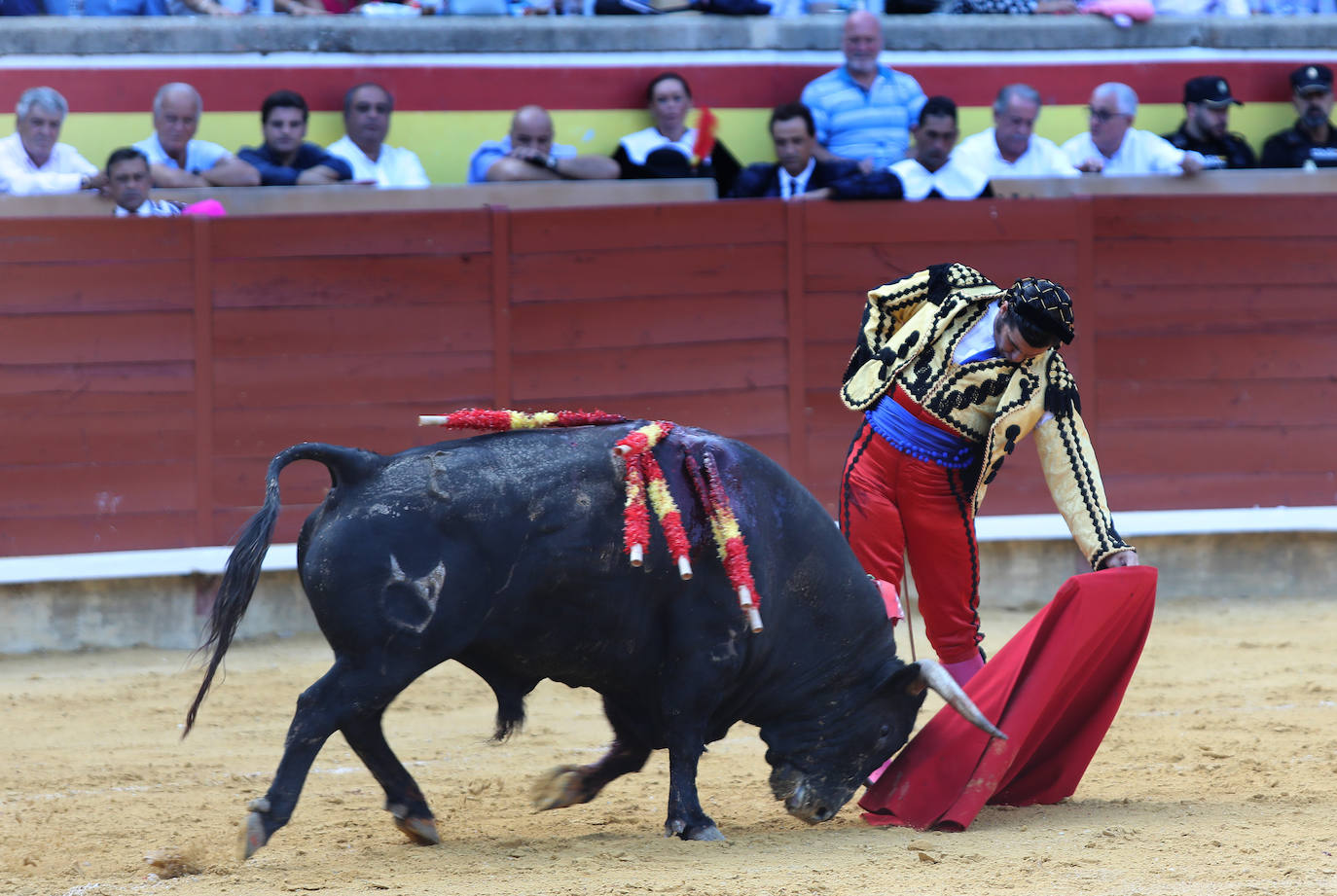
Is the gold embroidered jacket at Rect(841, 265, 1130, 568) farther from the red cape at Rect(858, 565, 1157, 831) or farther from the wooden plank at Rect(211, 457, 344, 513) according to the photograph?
the wooden plank at Rect(211, 457, 344, 513)

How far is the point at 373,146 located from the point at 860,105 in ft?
6.73

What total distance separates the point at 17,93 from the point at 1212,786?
204 inches

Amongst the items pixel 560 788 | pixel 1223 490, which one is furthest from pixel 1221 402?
pixel 560 788

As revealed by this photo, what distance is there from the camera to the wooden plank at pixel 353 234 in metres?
6.42

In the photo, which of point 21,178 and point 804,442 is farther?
point 804,442

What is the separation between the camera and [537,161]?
6762 mm

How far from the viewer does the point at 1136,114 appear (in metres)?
7.91

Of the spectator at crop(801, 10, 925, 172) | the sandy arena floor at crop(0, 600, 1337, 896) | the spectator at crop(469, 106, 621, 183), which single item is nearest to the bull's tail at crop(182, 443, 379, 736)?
the sandy arena floor at crop(0, 600, 1337, 896)

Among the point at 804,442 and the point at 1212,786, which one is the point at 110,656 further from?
the point at 1212,786

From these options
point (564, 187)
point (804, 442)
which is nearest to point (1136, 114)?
point (804, 442)

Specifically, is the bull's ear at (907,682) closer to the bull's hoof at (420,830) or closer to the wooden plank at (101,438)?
the bull's hoof at (420,830)

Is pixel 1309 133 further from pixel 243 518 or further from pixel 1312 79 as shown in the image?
pixel 243 518

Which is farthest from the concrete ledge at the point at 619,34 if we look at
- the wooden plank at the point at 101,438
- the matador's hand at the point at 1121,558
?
the matador's hand at the point at 1121,558

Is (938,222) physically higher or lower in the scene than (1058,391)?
higher
